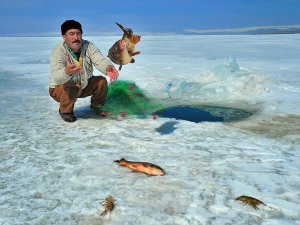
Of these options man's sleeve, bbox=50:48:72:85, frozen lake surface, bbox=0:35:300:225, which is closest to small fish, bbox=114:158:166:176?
frozen lake surface, bbox=0:35:300:225

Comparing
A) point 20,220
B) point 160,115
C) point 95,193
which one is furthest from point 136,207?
point 160,115

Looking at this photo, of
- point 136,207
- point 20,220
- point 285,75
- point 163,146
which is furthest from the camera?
point 285,75

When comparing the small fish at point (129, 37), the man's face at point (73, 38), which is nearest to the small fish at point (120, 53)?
the small fish at point (129, 37)

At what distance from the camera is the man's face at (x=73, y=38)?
4.59 meters

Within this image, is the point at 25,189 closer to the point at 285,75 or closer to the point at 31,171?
the point at 31,171

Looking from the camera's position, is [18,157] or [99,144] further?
[99,144]

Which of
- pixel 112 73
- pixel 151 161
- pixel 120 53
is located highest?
pixel 120 53

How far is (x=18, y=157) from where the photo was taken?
3725 millimetres

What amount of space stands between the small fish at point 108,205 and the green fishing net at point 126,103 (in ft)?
8.83

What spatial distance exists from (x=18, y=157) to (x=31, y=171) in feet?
1.51

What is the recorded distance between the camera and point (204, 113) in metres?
A: 5.89

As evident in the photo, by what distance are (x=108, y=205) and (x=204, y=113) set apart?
3.53 metres

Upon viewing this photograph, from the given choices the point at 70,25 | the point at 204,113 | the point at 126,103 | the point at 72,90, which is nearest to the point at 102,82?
the point at 72,90

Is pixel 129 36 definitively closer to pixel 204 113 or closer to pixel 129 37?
pixel 129 37
